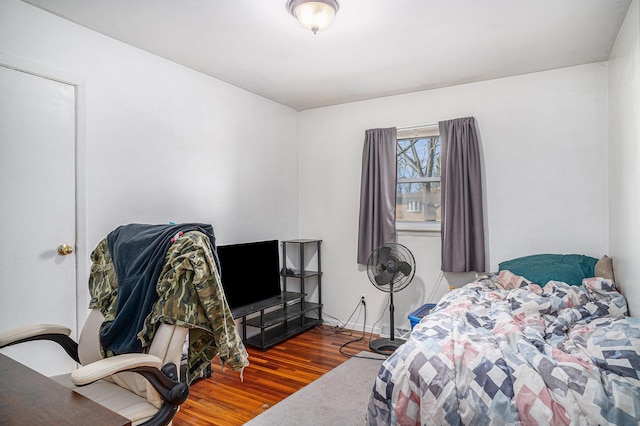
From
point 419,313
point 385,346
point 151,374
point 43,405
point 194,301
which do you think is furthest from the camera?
point 385,346

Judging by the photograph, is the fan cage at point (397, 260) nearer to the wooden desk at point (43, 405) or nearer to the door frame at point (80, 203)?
the door frame at point (80, 203)

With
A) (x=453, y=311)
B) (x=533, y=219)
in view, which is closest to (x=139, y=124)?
(x=453, y=311)

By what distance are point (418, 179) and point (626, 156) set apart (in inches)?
72.0

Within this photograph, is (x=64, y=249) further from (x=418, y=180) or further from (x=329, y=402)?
(x=418, y=180)

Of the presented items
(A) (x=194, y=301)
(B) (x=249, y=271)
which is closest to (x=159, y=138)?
(B) (x=249, y=271)

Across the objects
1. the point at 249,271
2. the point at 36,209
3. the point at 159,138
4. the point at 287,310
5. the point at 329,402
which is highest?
the point at 159,138

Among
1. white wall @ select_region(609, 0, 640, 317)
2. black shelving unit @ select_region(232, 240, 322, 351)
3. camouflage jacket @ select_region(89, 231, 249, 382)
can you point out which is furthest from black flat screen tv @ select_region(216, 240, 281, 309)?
white wall @ select_region(609, 0, 640, 317)

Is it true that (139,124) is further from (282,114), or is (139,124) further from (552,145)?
(552,145)

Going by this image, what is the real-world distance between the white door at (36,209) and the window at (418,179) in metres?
3.02

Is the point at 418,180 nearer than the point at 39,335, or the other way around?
the point at 39,335

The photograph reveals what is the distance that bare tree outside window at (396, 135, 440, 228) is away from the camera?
3.98 m

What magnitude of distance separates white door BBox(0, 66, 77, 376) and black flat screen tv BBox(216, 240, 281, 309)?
122cm

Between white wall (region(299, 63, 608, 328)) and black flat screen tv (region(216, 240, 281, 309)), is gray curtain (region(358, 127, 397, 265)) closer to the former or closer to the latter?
white wall (region(299, 63, 608, 328))

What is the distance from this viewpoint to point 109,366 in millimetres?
1353
